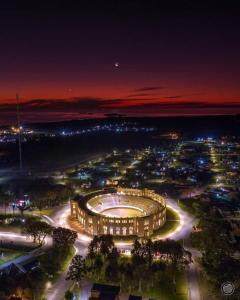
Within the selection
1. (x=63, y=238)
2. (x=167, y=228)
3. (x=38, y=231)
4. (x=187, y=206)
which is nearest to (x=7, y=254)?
(x=38, y=231)

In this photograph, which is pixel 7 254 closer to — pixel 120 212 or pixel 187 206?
pixel 120 212

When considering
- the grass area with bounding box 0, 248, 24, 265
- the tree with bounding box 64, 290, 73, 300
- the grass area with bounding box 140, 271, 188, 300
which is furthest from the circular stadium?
the tree with bounding box 64, 290, 73, 300

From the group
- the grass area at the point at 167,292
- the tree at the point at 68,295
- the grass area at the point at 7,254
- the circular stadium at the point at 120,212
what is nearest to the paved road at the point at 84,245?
the grass area at the point at 167,292

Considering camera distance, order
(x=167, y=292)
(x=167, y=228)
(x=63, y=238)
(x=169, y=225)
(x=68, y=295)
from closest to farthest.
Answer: (x=68, y=295) < (x=167, y=292) < (x=63, y=238) < (x=167, y=228) < (x=169, y=225)

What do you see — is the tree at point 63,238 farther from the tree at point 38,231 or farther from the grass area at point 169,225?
the grass area at point 169,225

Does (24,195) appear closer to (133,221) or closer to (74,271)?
(133,221)
